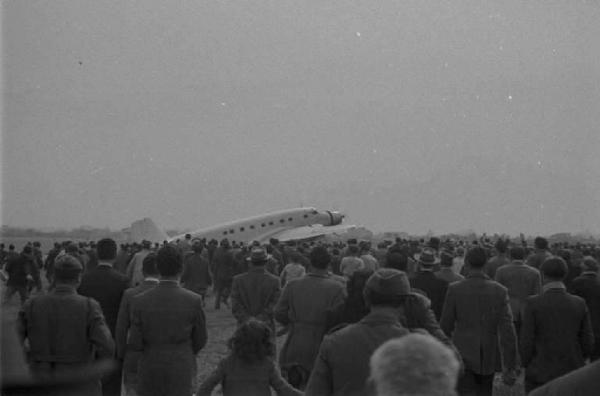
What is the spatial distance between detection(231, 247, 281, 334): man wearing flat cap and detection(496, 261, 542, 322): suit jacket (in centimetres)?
271

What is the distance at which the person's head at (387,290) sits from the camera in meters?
4.46

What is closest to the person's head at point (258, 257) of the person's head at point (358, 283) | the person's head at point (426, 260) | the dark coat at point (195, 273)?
the person's head at point (426, 260)

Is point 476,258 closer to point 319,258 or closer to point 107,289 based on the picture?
point 319,258

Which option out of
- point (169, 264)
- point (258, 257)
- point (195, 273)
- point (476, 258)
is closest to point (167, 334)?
point (169, 264)

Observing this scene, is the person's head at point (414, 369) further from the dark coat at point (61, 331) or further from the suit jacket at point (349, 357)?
the dark coat at point (61, 331)

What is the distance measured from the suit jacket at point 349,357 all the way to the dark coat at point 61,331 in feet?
7.33

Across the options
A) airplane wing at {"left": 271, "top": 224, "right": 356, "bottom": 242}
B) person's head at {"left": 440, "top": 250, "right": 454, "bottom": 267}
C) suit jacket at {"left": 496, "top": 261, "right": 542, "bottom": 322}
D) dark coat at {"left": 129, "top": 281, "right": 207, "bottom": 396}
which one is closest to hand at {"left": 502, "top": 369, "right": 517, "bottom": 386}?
person's head at {"left": 440, "top": 250, "right": 454, "bottom": 267}

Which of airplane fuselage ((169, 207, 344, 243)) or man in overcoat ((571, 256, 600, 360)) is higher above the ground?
man in overcoat ((571, 256, 600, 360))

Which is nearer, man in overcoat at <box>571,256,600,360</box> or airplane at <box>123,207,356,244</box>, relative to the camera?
man in overcoat at <box>571,256,600,360</box>

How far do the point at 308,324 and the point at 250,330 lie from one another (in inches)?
66.4

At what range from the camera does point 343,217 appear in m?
53.8

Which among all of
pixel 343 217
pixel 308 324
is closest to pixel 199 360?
pixel 308 324

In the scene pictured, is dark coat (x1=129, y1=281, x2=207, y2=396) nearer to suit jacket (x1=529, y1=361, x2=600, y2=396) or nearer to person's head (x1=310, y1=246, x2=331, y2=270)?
person's head (x1=310, y1=246, x2=331, y2=270)

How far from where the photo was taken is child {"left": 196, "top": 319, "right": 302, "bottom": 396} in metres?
5.38
